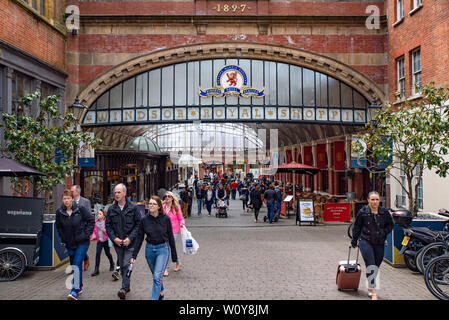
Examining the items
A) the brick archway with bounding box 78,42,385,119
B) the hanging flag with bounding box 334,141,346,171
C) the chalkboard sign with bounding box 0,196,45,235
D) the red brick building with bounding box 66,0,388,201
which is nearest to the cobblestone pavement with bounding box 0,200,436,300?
the chalkboard sign with bounding box 0,196,45,235

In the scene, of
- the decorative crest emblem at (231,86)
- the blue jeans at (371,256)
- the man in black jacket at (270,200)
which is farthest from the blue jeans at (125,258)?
the decorative crest emblem at (231,86)

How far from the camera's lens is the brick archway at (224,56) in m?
17.8

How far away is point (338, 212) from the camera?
55.9ft

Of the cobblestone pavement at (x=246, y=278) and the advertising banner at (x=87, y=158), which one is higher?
the advertising banner at (x=87, y=158)

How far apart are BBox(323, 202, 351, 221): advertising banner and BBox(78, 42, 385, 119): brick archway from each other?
16.2 feet

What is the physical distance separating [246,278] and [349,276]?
194 cm

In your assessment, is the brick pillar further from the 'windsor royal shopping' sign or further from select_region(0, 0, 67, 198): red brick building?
select_region(0, 0, 67, 198): red brick building

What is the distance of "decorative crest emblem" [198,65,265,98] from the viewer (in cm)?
1808

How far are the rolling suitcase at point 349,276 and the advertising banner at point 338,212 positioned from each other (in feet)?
33.5

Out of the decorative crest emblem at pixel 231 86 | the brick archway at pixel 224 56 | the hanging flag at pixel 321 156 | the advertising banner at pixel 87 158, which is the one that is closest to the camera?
the advertising banner at pixel 87 158

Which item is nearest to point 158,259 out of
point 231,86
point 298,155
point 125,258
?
point 125,258

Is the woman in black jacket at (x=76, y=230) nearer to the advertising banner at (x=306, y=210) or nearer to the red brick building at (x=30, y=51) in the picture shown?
the red brick building at (x=30, y=51)

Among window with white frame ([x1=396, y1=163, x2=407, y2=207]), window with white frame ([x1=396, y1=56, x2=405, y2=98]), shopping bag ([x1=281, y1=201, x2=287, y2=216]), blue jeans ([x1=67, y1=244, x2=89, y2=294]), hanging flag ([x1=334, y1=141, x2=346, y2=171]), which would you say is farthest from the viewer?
hanging flag ([x1=334, y1=141, x2=346, y2=171])

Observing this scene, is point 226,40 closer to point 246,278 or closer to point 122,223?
point 246,278
